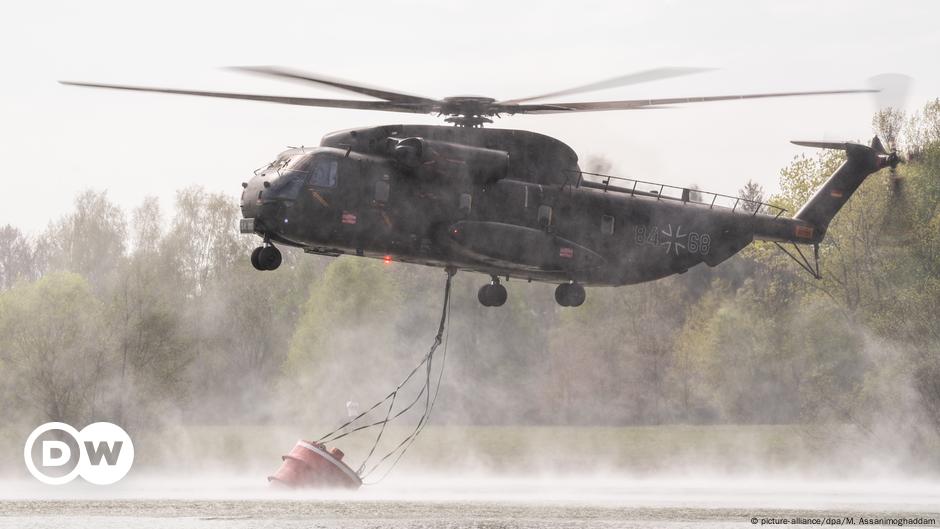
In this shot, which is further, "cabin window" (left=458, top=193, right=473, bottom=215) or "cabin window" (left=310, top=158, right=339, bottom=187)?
"cabin window" (left=458, top=193, right=473, bottom=215)

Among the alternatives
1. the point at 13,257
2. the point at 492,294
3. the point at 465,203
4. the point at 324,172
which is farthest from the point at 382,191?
the point at 13,257

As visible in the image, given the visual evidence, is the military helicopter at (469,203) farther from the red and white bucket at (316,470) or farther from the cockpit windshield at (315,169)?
the red and white bucket at (316,470)

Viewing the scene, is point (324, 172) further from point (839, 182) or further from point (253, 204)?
point (839, 182)

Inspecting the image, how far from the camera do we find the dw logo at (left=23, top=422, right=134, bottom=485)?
71312 mm

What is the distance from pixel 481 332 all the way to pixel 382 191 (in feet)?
157

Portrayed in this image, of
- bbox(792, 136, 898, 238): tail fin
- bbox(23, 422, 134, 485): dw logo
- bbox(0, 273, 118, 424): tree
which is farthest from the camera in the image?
bbox(23, 422, 134, 485): dw logo

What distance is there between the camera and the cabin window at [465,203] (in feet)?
107

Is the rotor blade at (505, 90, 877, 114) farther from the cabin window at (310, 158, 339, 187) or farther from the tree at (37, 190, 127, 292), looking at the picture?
the tree at (37, 190, 127, 292)

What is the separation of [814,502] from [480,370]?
3119 cm

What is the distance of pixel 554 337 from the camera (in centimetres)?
8194

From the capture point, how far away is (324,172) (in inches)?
1235

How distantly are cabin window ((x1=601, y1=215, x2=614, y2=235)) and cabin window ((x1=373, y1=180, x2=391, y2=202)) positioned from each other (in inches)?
234

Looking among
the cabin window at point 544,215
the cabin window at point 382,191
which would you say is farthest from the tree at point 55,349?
the cabin window at point 382,191

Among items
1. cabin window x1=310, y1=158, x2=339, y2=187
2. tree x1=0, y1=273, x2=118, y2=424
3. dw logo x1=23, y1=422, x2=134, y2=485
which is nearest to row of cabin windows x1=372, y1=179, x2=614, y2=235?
cabin window x1=310, y1=158, x2=339, y2=187
